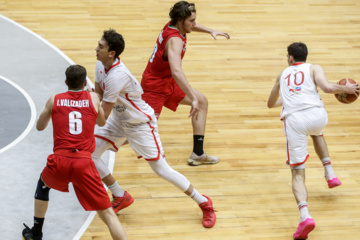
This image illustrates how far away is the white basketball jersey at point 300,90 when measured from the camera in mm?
6633

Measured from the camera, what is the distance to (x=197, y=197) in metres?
6.51

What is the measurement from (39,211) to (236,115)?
3.58 meters

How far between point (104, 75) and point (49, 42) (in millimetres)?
4627

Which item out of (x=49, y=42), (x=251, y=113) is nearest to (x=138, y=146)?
(x=251, y=113)

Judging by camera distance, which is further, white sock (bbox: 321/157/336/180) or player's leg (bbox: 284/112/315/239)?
white sock (bbox: 321/157/336/180)

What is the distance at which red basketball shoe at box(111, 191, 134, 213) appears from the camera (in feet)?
21.7

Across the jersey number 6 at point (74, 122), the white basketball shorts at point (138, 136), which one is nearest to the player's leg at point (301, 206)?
the white basketball shorts at point (138, 136)

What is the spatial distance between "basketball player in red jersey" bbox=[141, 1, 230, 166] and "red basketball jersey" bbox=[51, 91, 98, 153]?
3.87 ft

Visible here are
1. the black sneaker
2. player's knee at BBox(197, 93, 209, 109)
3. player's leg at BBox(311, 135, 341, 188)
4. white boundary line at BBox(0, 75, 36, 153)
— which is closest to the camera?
the black sneaker

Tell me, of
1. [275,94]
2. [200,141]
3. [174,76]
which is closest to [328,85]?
[275,94]

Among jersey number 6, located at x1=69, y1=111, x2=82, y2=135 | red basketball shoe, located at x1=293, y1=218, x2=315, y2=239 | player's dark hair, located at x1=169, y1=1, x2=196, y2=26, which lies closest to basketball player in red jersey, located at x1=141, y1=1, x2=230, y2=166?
player's dark hair, located at x1=169, y1=1, x2=196, y2=26

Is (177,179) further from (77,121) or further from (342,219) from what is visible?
(342,219)

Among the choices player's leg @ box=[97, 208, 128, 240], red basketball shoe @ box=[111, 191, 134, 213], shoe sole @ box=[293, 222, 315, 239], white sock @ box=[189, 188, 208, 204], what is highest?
player's leg @ box=[97, 208, 128, 240]

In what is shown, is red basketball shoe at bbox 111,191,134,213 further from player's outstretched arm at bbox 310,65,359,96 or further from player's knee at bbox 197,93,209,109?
player's outstretched arm at bbox 310,65,359,96
